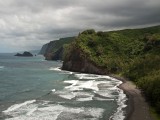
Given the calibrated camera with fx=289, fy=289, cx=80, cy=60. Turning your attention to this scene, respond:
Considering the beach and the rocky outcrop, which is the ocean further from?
the rocky outcrop

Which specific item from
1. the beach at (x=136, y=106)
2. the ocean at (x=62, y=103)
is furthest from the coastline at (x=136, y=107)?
the ocean at (x=62, y=103)

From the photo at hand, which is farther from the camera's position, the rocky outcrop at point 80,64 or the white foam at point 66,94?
the rocky outcrop at point 80,64

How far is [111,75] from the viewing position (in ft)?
358

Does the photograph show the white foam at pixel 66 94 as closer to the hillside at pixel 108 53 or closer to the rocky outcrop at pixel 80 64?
the hillside at pixel 108 53

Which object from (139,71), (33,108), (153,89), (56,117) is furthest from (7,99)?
(139,71)

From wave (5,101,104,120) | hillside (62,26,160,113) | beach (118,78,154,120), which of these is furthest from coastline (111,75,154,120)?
hillside (62,26,160,113)

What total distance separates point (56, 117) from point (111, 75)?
6520 cm

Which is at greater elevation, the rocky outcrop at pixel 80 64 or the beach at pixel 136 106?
the rocky outcrop at pixel 80 64

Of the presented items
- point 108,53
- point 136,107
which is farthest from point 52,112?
point 108,53

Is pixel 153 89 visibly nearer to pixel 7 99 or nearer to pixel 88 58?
pixel 7 99

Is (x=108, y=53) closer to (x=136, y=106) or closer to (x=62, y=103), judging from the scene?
(x=62, y=103)

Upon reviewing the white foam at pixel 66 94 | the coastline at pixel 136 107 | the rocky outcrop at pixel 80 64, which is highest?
the rocky outcrop at pixel 80 64

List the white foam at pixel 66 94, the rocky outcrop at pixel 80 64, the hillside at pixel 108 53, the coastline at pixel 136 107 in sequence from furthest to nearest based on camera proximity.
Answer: the rocky outcrop at pixel 80 64, the hillside at pixel 108 53, the white foam at pixel 66 94, the coastline at pixel 136 107

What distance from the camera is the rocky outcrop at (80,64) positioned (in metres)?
119
